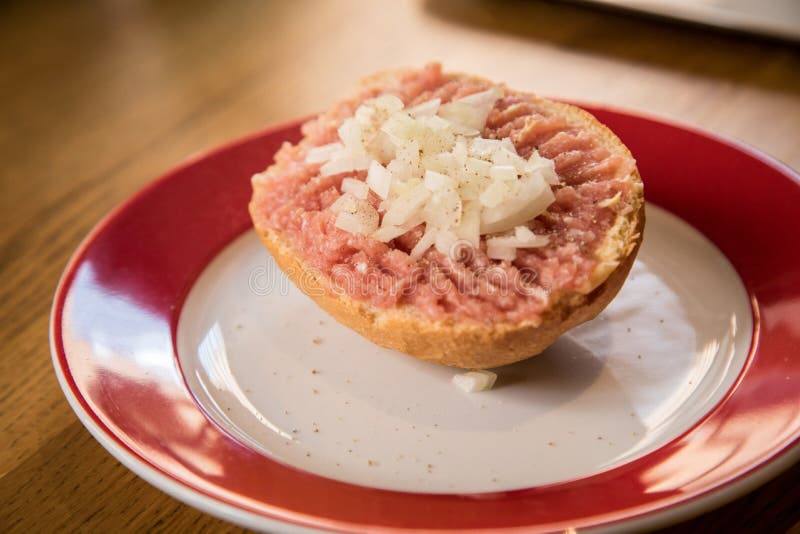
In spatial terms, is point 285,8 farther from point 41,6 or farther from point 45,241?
point 45,241

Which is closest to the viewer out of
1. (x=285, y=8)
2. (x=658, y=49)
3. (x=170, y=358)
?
(x=170, y=358)

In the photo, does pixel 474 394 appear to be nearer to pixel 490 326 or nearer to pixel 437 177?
pixel 490 326

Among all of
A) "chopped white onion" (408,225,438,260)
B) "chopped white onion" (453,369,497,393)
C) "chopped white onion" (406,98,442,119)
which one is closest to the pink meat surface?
"chopped white onion" (408,225,438,260)

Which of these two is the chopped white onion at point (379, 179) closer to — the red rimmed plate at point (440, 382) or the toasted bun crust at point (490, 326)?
the toasted bun crust at point (490, 326)

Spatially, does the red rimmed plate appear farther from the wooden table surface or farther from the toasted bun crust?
the wooden table surface

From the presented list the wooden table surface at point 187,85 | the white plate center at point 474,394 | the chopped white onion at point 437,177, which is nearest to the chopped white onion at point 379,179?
the chopped white onion at point 437,177

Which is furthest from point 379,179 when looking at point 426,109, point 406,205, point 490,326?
point 490,326

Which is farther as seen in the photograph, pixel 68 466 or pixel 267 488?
pixel 68 466

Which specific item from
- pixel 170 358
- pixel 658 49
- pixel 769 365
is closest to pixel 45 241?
pixel 170 358
